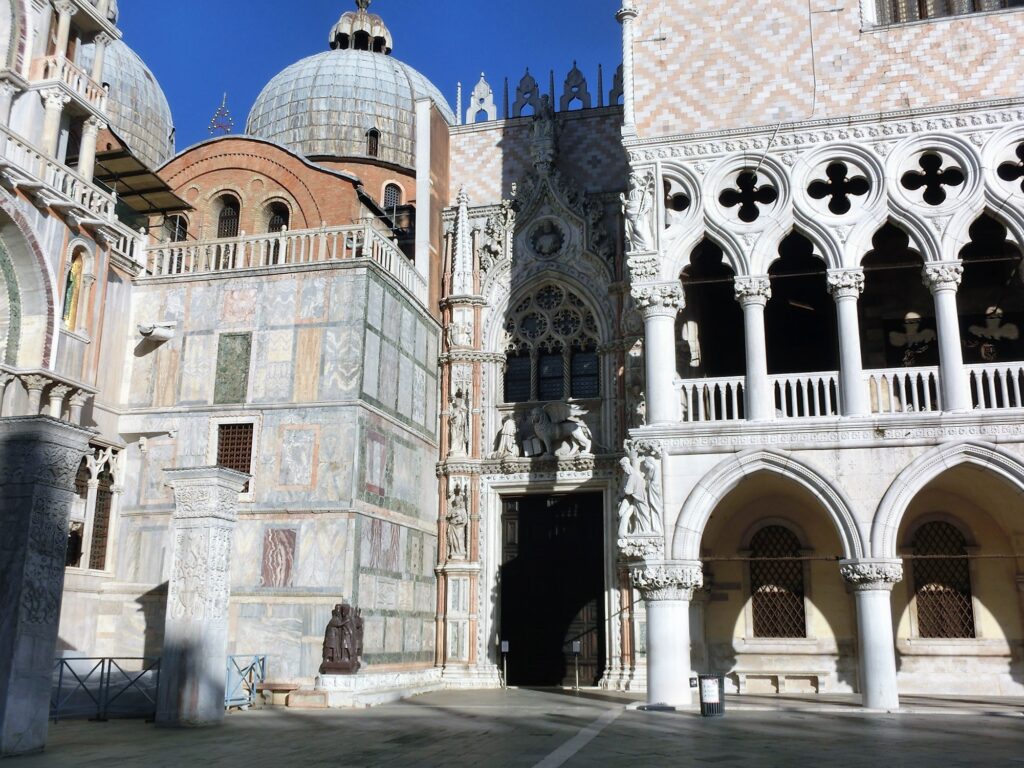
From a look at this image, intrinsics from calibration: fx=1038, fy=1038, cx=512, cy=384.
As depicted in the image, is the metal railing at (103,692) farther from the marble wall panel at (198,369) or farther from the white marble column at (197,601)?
the marble wall panel at (198,369)

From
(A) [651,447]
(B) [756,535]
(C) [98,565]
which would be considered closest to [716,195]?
(A) [651,447]

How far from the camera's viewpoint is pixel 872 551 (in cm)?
1747

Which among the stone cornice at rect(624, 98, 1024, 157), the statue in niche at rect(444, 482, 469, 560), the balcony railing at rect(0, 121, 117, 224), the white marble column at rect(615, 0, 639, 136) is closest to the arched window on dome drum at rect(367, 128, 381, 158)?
the balcony railing at rect(0, 121, 117, 224)

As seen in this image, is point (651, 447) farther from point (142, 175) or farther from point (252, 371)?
point (142, 175)

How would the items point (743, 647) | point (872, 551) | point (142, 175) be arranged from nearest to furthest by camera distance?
point (872, 551), point (743, 647), point (142, 175)

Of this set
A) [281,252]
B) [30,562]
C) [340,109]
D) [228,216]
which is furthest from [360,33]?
[30,562]

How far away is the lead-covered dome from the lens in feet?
123

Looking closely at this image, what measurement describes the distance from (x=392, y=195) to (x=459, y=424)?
13.5 m

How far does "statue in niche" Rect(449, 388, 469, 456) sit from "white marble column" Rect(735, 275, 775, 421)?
7884mm

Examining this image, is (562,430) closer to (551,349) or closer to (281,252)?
(551,349)

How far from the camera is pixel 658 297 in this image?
19453 millimetres

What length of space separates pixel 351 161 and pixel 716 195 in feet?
61.4

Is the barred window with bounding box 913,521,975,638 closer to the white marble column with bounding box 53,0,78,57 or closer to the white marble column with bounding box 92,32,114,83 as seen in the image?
the white marble column with bounding box 92,32,114,83

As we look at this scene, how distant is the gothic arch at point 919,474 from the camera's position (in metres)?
17.5
